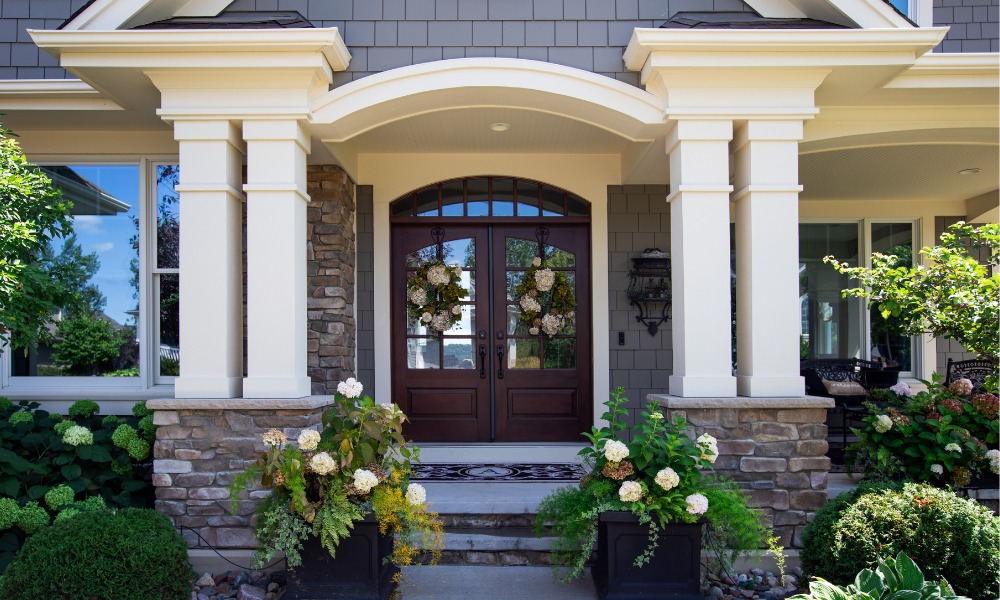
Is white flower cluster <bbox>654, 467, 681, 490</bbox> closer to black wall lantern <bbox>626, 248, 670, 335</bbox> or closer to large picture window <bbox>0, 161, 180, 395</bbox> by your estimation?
black wall lantern <bbox>626, 248, 670, 335</bbox>

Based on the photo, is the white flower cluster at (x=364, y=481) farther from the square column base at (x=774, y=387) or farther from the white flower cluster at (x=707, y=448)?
the square column base at (x=774, y=387)

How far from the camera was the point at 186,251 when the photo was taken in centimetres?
443

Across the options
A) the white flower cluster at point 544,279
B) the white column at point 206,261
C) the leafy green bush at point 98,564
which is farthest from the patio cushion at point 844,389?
the leafy green bush at point 98,564

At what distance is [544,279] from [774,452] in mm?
2418

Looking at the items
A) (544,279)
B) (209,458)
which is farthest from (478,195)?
(209,458)

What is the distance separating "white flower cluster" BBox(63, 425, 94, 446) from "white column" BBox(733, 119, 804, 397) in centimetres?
385

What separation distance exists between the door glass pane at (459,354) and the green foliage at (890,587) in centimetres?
375

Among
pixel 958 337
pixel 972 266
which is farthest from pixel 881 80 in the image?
pixel 958 337

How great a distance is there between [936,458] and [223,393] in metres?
4.14

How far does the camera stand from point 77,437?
173 inches

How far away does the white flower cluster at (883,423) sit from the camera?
454cm

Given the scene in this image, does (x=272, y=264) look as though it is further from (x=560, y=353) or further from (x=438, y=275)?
(x=560, y=353)

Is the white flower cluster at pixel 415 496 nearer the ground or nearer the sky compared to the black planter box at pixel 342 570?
nearer the sky

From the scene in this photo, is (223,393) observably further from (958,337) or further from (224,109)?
(958,337)
